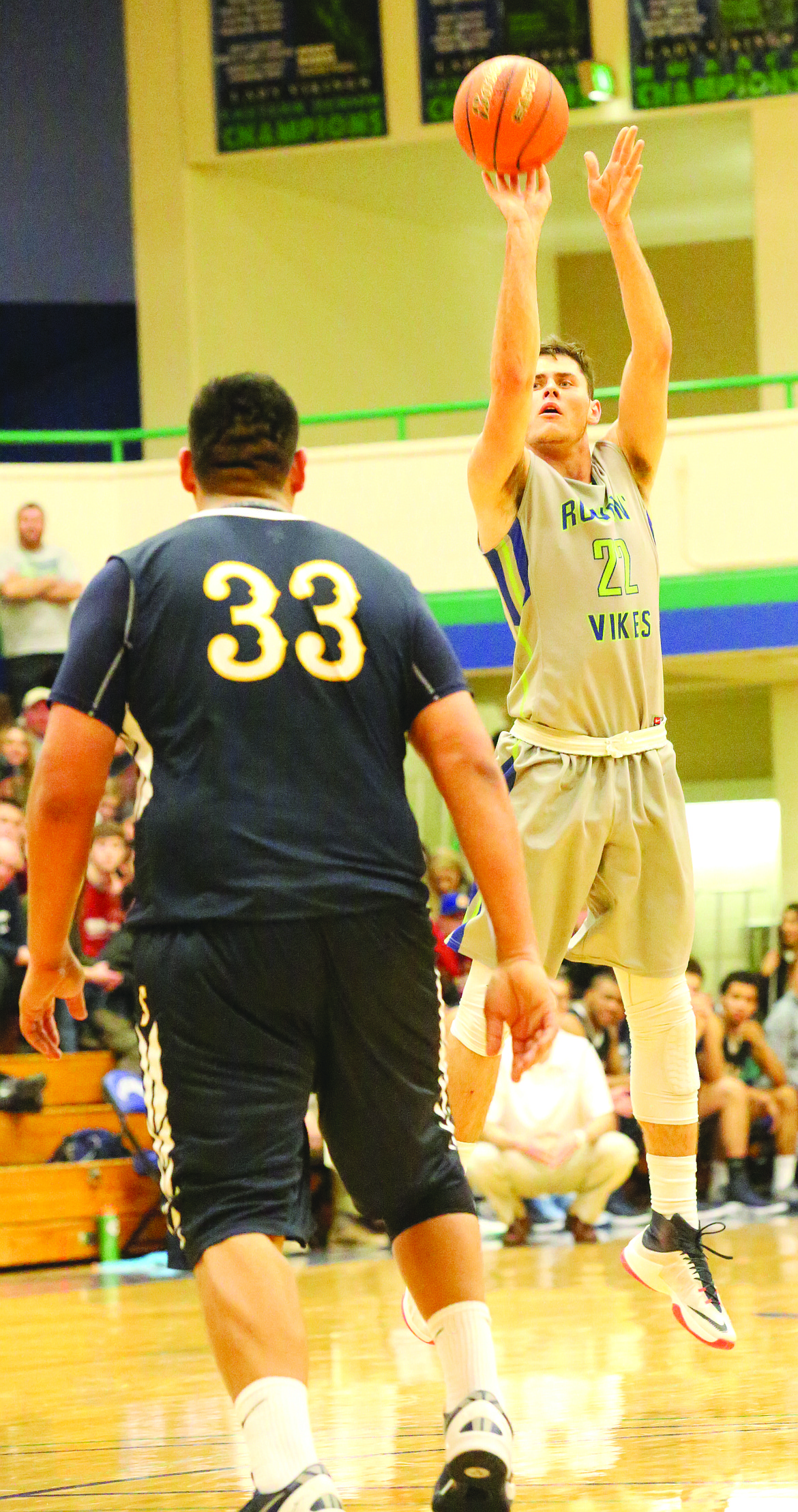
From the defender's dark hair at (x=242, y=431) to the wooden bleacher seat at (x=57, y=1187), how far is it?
6084 mm

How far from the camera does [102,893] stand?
9.40 metres

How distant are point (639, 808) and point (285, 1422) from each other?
6.39 ft

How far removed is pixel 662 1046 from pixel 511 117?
83.3 inches

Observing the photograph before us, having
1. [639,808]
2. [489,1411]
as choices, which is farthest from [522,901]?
[639,808]

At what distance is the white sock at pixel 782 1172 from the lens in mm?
9453

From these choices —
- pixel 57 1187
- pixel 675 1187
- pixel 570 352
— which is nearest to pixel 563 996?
pixel 57 1187

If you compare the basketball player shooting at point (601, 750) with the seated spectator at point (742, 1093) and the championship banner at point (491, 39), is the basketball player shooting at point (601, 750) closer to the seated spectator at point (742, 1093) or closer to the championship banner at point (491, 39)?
the seated spectator at point (742, 1093)

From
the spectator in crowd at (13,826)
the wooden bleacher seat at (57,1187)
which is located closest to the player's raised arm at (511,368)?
the wooden bleacher seat at (57,1187)

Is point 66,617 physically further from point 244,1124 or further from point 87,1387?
point 244,1124

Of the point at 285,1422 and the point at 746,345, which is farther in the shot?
the point at 746,345

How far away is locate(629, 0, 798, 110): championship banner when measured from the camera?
13500 mm

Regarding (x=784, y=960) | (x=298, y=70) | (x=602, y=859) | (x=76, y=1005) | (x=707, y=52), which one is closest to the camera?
(x=76, y=1005)

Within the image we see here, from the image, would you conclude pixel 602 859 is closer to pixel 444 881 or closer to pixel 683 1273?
pixel 683 1273

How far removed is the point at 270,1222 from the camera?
2.54 m
